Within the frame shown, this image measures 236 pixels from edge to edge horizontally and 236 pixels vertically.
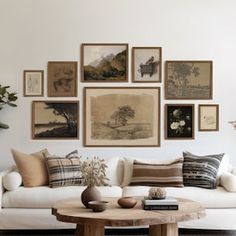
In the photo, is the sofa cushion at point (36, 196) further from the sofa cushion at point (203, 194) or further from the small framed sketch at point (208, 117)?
the small framed sketch at point (208, 117)

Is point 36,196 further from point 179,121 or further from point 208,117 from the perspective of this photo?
point 208,117

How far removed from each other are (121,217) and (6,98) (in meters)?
2.98

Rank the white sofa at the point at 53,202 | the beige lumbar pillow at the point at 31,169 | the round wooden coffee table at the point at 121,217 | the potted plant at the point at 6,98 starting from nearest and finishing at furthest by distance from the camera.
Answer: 1. the round wooden coffee table at the point at 121,217
2. the white sofa at the point at 53,202
3. the beige lumbar pillow at the point at 31,169
4. the potted plant at the point at 6,98

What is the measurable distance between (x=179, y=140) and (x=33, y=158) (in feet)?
6.22

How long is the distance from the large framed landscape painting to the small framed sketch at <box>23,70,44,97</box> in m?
0.59

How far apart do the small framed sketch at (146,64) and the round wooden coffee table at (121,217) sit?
7.74 ft

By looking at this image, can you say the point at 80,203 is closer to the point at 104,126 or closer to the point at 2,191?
the point at 2,191

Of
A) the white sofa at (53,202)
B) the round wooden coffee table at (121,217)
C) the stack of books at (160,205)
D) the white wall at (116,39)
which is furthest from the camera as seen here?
the white wall at (116,39)

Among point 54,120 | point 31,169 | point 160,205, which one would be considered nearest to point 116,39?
point 54,120

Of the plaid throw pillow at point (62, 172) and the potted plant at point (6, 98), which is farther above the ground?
the potted plant at point (6, 98)

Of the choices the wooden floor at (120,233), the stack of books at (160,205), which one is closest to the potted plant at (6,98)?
the wooden floor at (120,233)

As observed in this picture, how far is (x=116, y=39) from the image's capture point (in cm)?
587

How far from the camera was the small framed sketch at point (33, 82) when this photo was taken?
19.1ft

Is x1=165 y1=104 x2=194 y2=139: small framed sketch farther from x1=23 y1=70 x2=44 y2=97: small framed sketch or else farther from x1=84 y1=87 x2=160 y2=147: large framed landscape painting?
x1=23 y1=70 x2=44 y2=97: small framed sketch
